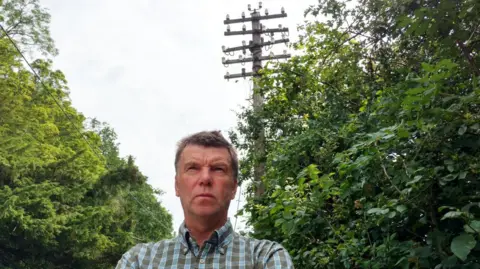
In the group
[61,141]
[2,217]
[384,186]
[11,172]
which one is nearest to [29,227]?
[2,217]

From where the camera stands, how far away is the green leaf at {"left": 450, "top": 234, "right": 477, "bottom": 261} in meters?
2.45

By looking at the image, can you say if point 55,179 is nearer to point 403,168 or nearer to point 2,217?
point 2,217

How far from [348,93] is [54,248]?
58.3 ft

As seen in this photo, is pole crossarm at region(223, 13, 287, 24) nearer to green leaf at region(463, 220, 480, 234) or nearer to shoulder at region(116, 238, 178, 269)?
green leaf at region(463, 220, 480, 234)

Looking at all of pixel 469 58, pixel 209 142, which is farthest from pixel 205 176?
pixel 469 58

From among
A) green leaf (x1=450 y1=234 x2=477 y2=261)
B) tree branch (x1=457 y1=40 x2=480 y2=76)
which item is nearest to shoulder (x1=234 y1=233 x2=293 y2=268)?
green leaf (x1=450 y1=234 x2=477 y2=261)

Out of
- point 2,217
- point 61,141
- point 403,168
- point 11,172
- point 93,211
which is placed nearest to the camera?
point 403,168

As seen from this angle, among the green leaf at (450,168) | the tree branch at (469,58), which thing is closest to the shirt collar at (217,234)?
the green leaf at (450,168)

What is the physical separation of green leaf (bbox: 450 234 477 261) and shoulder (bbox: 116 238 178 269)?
1.27 meters

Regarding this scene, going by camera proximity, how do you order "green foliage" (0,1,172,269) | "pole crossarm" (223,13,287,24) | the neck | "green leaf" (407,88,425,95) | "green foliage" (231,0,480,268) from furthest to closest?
"green foliage" (0,1,172,269)
"pole crossarm" (223,13,287,24)
"green foliage" (231,0,480,268)
"green leaf" (407,88,425,95)
the neck

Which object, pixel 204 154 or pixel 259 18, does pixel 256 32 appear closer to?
pixel 259 18

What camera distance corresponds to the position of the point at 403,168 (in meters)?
3.53

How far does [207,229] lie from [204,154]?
1.04ft

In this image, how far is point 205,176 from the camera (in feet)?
7.42
